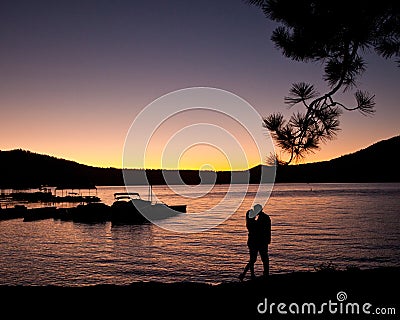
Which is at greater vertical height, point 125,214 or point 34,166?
point 34,166

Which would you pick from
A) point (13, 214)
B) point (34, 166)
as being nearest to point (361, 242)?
point (13, 214)

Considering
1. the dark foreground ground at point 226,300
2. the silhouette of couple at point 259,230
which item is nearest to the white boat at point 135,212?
the silhouette of couple at point 259,230

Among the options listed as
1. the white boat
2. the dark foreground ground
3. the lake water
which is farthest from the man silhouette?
the white boat

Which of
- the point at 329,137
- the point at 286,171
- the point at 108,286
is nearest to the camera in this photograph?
the point at 286,171

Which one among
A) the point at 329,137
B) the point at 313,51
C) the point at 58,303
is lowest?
the point at 58,303

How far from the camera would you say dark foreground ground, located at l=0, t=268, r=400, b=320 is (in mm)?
7406

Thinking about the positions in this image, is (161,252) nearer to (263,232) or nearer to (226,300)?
(263,232)

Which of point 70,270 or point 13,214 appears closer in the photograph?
point 70,270

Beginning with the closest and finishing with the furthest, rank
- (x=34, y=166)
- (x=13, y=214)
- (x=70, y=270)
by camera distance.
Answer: (x=70, y=270), (x=13, y=214), (x=34, y=166)

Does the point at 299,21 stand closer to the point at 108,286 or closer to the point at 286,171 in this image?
the point at 286,171

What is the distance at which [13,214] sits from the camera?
70625mm

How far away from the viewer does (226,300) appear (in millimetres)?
8211

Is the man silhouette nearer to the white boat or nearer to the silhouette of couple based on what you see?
the silhouette of couple

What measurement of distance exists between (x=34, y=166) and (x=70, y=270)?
92840 mm
